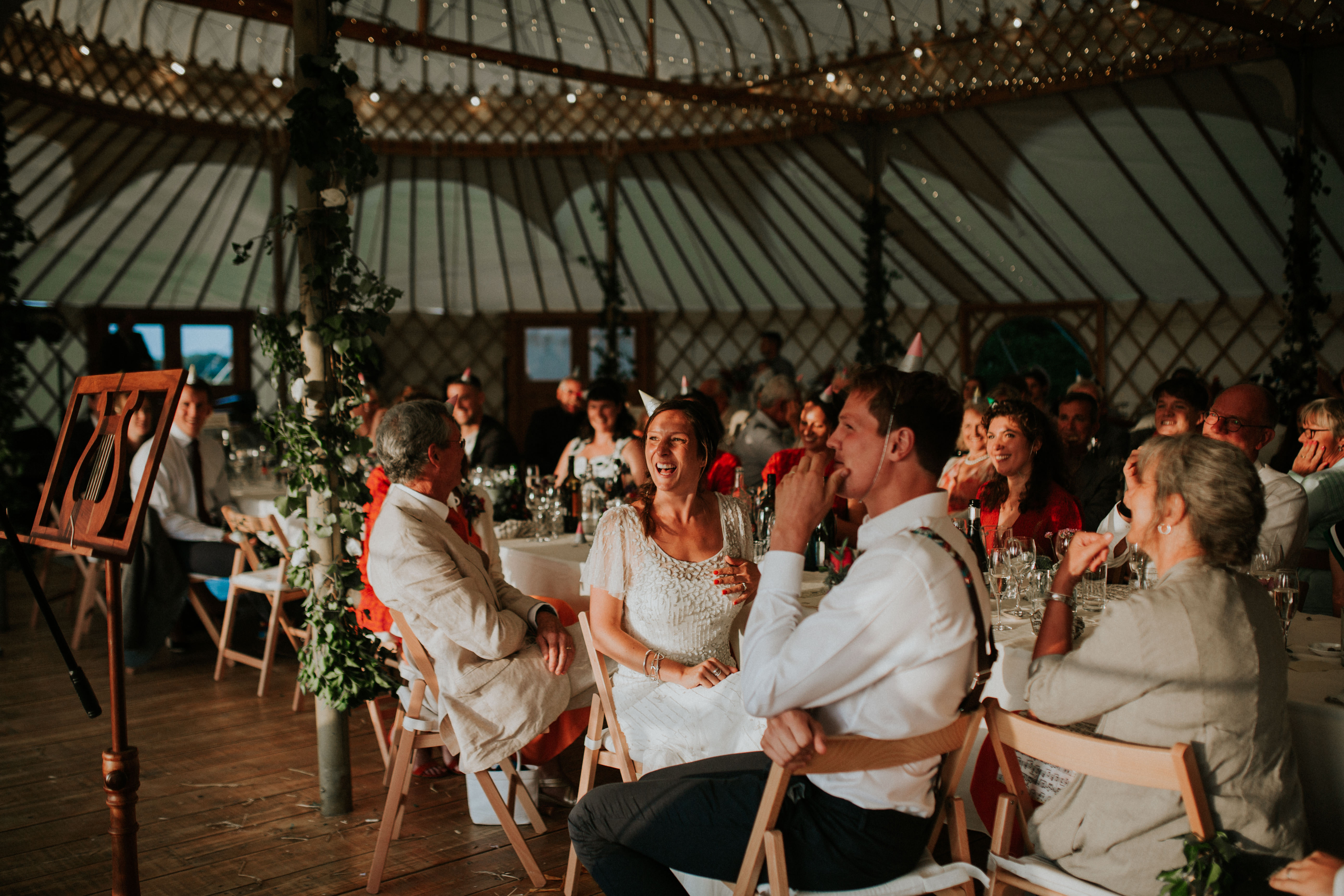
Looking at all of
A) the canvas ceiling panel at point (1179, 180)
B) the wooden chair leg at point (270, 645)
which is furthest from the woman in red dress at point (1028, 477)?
the canvas ceiling panel at point (1179, 180)

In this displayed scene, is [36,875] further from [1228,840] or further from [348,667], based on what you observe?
[1228,840]

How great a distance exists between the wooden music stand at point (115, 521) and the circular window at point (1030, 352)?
8405 millimetres

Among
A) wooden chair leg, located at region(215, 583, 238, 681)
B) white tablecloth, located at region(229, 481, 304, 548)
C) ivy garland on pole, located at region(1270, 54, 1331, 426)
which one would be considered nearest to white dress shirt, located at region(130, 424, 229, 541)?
white tablecloth, located at region(229, 481, 304, 548)

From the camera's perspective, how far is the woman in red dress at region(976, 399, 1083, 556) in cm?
277

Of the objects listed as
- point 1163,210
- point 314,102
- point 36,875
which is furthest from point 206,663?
point 1163,210

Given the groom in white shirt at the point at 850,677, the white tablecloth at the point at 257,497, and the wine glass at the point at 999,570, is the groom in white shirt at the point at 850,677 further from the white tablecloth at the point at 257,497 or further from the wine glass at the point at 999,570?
the white tablecloth at the point at 257,497

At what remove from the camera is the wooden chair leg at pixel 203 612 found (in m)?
4.07

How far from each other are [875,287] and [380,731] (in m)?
5.14

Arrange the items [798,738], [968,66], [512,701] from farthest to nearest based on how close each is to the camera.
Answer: [968,66], [512,701], [798,738]

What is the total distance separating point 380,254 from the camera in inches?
389

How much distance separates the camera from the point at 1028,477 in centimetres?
282

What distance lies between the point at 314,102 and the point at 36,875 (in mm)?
2000

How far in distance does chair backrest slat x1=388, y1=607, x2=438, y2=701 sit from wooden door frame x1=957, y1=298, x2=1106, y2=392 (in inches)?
290

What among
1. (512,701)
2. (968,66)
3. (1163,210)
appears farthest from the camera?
(1163,210)
